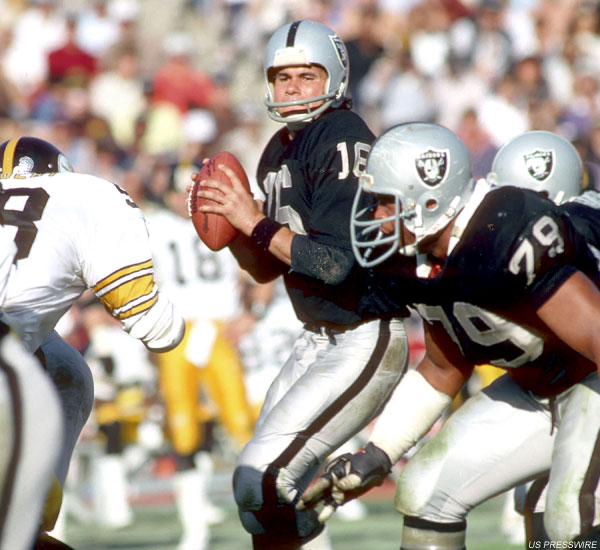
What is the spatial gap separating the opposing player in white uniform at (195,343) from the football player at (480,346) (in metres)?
2.84

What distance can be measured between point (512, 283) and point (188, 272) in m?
3.72

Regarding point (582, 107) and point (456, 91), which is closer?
point (582, 107)

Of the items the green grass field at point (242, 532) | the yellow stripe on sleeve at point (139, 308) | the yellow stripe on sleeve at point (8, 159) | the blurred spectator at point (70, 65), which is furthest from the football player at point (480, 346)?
the blurred spectator at point (70, 65)

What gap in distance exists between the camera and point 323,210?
362 centimetres

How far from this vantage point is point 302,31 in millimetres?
3994

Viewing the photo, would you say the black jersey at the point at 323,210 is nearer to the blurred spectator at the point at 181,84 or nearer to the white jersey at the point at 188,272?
the white jersey at the point at 188,272

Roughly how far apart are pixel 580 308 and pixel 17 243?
156cm

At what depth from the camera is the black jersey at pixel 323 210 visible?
3572mm

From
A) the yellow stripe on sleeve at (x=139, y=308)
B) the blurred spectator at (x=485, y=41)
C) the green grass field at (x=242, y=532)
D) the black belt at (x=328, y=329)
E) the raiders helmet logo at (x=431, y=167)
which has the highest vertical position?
the blurred spectator at (x=485, y=41)

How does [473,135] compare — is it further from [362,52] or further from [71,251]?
[71,251]

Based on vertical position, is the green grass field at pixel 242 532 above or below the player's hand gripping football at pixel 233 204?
below

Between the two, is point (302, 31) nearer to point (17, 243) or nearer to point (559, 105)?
point (17, 243)

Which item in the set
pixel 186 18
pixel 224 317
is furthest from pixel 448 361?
pixel 186 18

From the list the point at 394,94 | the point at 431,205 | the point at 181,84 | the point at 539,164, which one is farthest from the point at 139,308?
the point at 181,84
